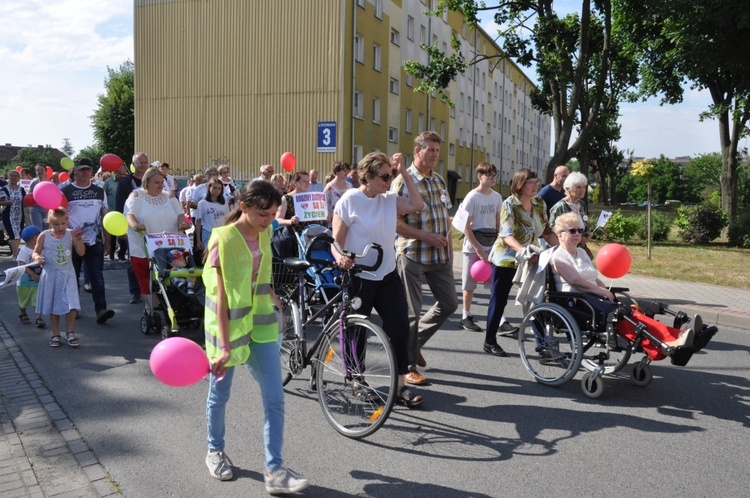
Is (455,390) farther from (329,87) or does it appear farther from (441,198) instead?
(329,87)

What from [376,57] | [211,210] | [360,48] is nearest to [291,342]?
[211,210]

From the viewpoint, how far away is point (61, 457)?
157 inches

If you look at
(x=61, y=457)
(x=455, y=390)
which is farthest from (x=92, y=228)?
(x=455, y=390)

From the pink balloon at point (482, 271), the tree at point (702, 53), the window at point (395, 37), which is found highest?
the window at point (395, 37)

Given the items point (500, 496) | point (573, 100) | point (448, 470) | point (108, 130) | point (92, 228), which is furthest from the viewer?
point (108, 130)

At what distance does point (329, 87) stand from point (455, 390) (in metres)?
24.0

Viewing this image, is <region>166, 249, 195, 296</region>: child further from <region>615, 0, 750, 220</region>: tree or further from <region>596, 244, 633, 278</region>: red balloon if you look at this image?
<region>615, 0, 750, 220</region>: tree

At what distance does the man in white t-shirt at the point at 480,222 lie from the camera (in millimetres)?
7148

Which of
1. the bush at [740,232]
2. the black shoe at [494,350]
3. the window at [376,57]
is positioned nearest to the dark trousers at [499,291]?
the black shoe at [494,350]

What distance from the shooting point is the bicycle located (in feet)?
13.5

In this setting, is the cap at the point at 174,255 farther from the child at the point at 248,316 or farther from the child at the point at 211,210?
the child at the point at 248,316

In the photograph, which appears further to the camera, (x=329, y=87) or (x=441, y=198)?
(x=329, y=87)

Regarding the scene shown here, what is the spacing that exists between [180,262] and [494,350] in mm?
3542

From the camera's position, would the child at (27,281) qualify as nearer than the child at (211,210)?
Yes
